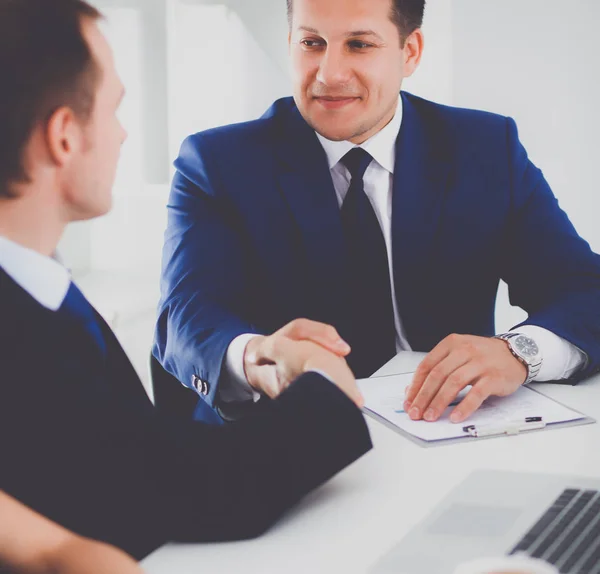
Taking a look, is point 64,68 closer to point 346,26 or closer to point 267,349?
point 267,349

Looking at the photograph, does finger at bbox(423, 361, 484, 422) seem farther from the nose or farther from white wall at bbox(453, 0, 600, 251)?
white wall at bbox(453, 0, 600, 251)

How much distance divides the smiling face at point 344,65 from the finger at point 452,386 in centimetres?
75

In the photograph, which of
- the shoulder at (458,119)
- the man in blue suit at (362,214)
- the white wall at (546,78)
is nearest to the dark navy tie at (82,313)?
the man in blue suit at (362,214)

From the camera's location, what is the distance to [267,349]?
133 centimetres

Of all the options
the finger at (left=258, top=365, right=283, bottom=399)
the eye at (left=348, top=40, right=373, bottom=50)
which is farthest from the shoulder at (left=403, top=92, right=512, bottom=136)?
the finger at (left=258, top=365, right=283, bottom=399)

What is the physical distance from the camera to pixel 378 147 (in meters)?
1.96

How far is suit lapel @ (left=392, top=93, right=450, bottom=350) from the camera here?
1911 millimetres

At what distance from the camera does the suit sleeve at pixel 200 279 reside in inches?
61.6

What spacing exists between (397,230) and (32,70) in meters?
1.10

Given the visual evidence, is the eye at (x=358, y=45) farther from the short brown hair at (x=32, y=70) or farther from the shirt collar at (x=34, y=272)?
the shirt collar at (x=34, y=272)

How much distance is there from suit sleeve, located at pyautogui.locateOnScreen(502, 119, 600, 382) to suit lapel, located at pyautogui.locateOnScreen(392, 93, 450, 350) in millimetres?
A: 183

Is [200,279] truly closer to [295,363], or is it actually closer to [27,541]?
[295,363]

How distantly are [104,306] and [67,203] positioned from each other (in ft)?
7.47

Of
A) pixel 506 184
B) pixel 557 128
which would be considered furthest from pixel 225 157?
pixel 557 128
